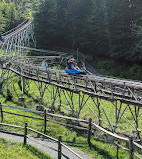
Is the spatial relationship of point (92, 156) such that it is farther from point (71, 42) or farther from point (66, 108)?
point (71, 42)

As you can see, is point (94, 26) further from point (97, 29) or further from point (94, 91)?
point (94, 91)

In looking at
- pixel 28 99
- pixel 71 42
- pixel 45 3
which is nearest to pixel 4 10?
pixel 45 3

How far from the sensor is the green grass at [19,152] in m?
11.6

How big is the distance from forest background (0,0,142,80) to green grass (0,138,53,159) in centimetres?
2398

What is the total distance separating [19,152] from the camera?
11.9 m

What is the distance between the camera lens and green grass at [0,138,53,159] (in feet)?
37.9

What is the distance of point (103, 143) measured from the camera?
13.1m

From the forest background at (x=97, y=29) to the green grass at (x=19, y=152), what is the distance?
944 inches

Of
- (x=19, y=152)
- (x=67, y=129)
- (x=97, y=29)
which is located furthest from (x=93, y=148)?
(x=97, y=29)

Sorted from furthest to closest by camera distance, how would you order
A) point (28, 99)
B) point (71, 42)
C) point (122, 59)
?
point (71, 42) < point (122, 59) < point (28, 99)

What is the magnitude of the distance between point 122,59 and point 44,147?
95.7 ft

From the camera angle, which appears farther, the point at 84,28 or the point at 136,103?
the point at 84,28

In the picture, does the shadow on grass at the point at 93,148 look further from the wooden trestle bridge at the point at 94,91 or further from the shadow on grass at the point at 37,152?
the shadow on grass at the point at 37,152

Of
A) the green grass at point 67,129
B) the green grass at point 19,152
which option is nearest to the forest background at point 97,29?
the green grass at point 67,129
